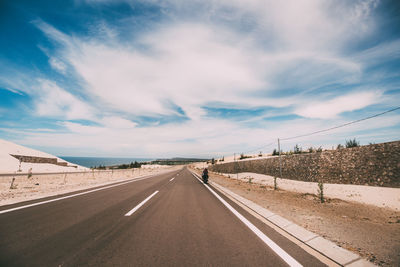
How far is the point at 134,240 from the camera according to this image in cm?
350

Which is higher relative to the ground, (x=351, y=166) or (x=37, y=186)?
(x=351, y=166)

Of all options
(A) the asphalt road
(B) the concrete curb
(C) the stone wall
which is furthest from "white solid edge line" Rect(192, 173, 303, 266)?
(C) the stone wall

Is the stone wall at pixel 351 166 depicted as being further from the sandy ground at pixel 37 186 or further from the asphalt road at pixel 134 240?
the sandy ground at pixel 37 186

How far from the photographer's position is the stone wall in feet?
34.7

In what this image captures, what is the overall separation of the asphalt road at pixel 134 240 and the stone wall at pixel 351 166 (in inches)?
466

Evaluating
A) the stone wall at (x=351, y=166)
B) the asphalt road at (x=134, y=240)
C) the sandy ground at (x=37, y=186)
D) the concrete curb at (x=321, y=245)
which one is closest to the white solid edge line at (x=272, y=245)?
the asphalt road at (x=134, y=240)

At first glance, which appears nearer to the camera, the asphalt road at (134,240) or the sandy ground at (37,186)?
the asphalt road at (134,240)

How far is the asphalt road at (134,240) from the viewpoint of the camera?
275 cm

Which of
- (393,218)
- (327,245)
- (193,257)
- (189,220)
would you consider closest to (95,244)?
(193,257)

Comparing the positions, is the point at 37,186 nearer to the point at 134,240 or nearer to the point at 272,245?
the point at 134,240

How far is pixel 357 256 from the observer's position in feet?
9.50

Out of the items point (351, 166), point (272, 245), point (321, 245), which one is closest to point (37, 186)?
point (272, 245)

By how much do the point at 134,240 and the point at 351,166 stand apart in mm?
16624

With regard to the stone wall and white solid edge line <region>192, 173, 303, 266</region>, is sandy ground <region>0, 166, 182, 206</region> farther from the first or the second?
the stone wall
